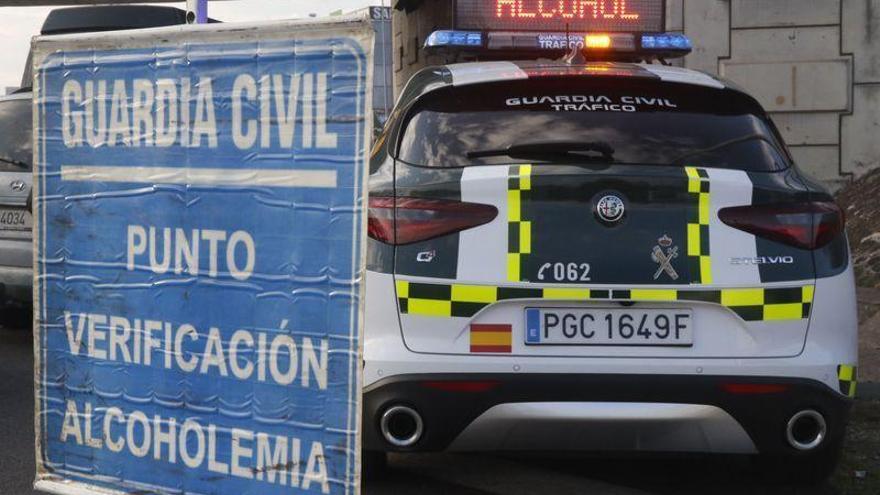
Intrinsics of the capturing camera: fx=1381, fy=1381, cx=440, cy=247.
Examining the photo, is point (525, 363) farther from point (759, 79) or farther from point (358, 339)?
point (759, 79)

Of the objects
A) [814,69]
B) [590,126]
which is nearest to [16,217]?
[590,126]

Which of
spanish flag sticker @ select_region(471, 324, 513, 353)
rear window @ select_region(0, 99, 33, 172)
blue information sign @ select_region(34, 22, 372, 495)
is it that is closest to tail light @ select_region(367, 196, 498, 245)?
spanish flag sticker @ select_region(471, 324, 513, 353)

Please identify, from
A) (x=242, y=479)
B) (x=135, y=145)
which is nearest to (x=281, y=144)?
(x=135, y=145)

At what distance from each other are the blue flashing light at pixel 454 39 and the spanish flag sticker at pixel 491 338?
244cm

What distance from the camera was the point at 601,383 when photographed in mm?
4059

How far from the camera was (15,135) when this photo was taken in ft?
28.9

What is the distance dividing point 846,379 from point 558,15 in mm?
3036

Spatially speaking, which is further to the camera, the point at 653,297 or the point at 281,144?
the point at 653,297

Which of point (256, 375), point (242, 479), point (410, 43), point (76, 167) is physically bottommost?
point (242, 479)

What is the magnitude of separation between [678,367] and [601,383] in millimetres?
236

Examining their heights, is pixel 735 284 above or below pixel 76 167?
below

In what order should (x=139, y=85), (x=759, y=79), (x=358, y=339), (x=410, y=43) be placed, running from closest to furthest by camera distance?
(x=358, y=339), (x=139, y=85), (x=410, y=43), (x=759, y=79)

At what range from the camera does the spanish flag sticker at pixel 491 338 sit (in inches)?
161

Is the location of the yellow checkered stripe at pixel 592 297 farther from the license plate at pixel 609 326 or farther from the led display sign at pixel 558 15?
the led display sign at pixel 558 15
